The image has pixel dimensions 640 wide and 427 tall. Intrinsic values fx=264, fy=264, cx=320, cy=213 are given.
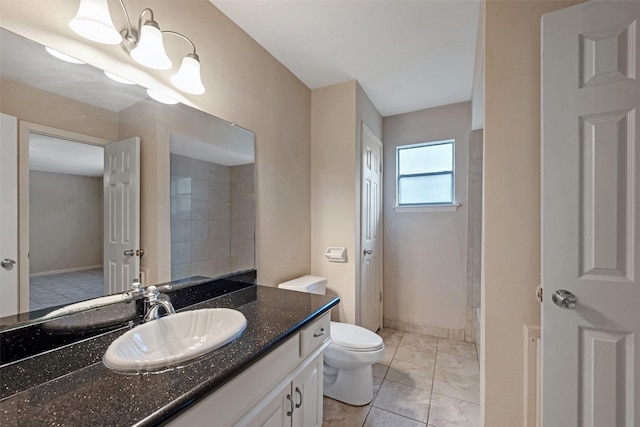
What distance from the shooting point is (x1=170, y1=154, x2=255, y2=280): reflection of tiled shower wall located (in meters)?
1.29

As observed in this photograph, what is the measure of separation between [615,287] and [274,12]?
2034 millimetres

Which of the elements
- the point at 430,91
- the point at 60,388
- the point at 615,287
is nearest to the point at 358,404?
the point at 615,287

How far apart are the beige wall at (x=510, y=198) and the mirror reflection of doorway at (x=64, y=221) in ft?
5.47

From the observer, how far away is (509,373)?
1210 mm

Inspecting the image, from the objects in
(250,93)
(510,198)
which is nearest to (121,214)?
(250,93)

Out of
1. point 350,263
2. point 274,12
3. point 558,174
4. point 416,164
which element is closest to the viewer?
point 558,174

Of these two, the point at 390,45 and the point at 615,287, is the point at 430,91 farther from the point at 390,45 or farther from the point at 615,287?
the point at 615,287

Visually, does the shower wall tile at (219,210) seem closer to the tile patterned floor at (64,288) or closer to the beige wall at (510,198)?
the tile patterned floor at (64,288)

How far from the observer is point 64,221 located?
36.2 inches

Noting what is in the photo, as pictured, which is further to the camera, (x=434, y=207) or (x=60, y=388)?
(x=434, y=207)

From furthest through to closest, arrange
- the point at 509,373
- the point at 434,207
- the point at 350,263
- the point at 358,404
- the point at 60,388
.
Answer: the point at 434,207 → the point at 350,263 → the point at 358,404 → the point at 509,373 → the point at 60,388

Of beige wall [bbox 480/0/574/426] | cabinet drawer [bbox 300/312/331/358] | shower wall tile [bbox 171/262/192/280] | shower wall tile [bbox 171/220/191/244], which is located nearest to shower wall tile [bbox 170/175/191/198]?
shower wall tile [bbox 171/220/191/244]

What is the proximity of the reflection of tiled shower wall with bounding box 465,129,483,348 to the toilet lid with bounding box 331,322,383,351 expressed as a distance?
4.59 ft

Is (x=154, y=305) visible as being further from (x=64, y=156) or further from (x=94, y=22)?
(x=94, y=22)
